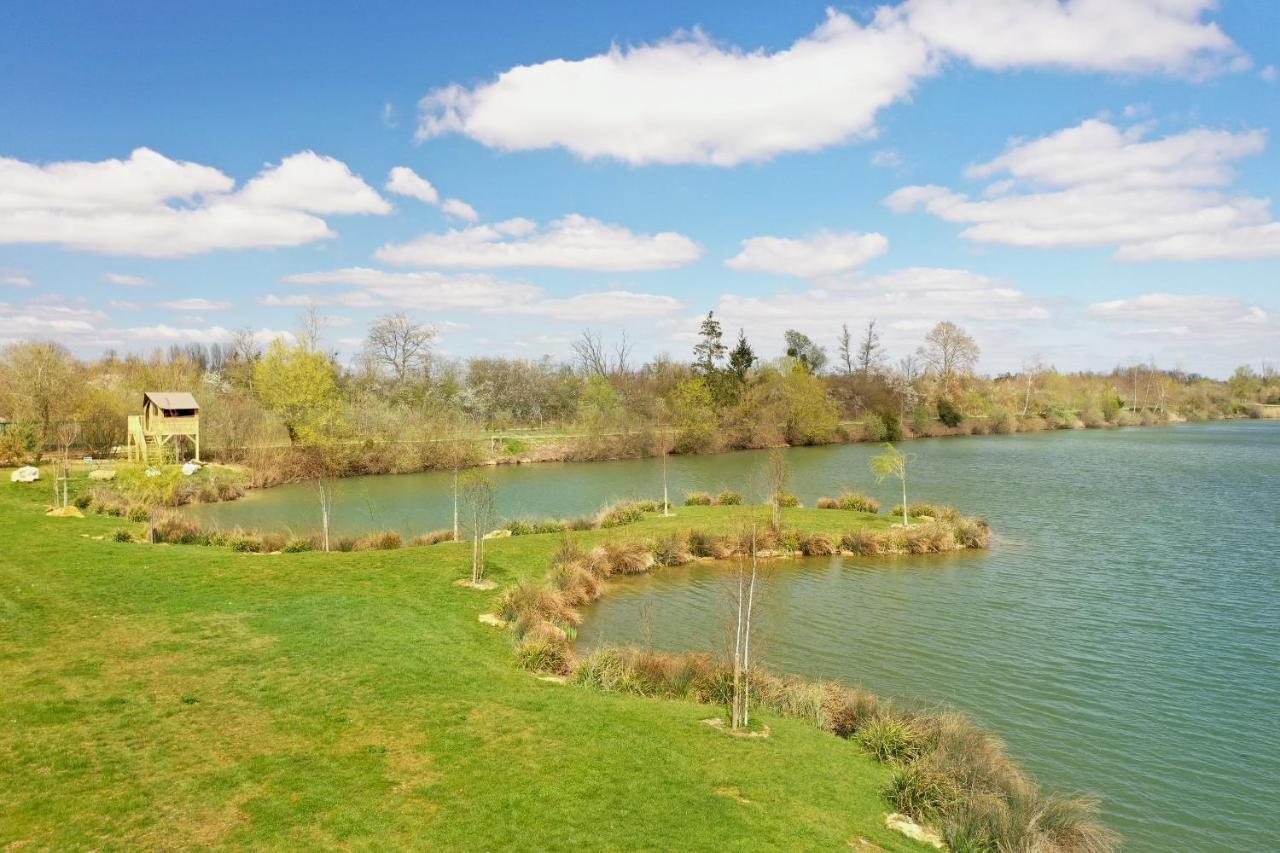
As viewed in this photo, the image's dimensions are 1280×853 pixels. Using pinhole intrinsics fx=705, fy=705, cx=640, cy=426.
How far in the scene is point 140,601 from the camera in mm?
14266

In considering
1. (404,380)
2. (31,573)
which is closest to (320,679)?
(31,573)

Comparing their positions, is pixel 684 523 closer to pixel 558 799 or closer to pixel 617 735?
pixel 617 735

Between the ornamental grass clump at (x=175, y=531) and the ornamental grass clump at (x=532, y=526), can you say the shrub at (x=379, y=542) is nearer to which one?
the ornamental grass clump at (x=532, y=526)

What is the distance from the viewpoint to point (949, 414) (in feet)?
269

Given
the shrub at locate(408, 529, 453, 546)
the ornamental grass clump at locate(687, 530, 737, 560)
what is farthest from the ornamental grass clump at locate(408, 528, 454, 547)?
the ornamental grass clump at locate(687, 530, 737, 560)

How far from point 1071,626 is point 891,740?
1021 cm

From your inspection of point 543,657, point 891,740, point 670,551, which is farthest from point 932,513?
point 543,657

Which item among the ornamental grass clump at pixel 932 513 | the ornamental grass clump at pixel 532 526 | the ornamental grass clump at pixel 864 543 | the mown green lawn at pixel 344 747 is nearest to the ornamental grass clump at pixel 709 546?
the ornamental grass clump at pixel 864 543

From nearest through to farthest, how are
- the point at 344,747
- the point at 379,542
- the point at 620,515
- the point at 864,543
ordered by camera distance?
the point at 344,747 → the point at 379,542 → the point at 864,543 → the point at 620,515

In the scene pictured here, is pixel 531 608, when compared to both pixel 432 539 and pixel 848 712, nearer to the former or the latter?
pixel 848 712

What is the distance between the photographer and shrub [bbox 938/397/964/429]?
8212cm

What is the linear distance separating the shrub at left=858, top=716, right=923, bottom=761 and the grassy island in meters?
0.19

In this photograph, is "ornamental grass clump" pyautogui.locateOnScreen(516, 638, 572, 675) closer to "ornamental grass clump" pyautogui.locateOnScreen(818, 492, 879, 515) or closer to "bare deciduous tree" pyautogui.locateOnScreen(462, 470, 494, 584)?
"bare deciduous tree" pyautogui.locateOnScreen(462, 470, 494, 584)

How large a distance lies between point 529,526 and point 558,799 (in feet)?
58.7
